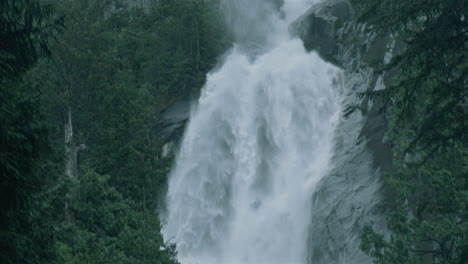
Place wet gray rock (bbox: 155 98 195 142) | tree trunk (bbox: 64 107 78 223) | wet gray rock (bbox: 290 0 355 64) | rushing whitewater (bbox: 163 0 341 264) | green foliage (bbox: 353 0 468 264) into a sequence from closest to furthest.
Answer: green foliage (bbox: 353 0 468 264)
tree trunk (bbox: 64 107 78 223)
rushing whitewater (bbox: 163 0 341 264)
wet gray rock (bbox: 155 98 195 142)
wet gray rock (bbox: 290 0 355 64)

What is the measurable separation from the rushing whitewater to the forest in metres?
2.21

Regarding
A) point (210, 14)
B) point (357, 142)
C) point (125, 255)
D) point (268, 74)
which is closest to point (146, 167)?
point (125, 255)

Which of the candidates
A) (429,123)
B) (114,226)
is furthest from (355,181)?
(429,123)

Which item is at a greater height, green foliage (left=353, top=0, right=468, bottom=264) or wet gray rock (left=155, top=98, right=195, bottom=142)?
wet gray rock (left=155, top=98, right=195, bottom=142)

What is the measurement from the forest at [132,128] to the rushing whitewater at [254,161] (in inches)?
86.9

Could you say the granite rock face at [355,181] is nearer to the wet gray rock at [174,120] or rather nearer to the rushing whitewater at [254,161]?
the rushing whitewater at [254,161]

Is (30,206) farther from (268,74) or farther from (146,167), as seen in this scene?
(268,74)

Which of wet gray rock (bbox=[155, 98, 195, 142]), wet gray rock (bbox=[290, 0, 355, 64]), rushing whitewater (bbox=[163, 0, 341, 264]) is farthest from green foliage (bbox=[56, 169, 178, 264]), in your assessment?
wet gray rock (bbox=[290, 0, 355, 64])

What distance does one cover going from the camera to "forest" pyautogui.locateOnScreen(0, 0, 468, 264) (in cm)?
811

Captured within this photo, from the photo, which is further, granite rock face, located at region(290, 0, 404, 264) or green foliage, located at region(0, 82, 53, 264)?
granite rock face, located at region(290, 0, 404, 264)

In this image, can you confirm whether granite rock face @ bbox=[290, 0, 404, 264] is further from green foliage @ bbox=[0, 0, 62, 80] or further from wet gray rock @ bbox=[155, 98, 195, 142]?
green foliage @ bbox=[0, 0, 62, 80]

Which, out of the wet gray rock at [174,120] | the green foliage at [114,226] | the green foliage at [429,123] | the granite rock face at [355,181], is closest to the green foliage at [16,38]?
the green foliage at [429,123]

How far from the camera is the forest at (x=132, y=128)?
26.6ft

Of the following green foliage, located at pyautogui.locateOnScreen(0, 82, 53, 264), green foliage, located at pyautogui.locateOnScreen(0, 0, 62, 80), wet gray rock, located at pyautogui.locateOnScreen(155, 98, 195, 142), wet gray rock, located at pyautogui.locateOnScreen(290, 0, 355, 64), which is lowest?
green foliage, located at pyautogui.locateOnScreen(0, 82, 53, 264)
